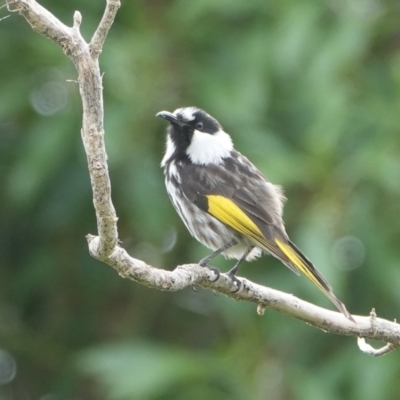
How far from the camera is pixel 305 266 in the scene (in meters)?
4.81

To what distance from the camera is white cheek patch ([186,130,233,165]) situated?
5.65 meters

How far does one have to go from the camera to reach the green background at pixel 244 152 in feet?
21.5

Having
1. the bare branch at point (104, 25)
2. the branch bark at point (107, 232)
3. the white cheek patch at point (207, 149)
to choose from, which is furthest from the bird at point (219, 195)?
the bare branch at point (104, 25)

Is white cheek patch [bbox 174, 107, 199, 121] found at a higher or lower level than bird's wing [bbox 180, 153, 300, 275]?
higher

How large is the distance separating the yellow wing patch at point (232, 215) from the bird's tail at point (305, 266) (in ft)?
0.52

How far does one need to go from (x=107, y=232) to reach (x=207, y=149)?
6.53 feet

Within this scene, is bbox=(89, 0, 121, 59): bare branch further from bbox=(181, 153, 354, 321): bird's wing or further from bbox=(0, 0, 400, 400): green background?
bbox=(0, 0, 400, 400): green background

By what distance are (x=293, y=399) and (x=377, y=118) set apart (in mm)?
1796

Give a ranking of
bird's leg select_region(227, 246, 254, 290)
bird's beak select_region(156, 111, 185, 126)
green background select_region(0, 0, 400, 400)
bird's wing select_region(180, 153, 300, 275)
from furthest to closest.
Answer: green background select_region(0, 0, 400, 400) < bird's beak select_region(156, 111, 185, 126) < bird's wing select_region(180, 153, 300, 275) < bird's leg select_region(227, 246, 254, 290)

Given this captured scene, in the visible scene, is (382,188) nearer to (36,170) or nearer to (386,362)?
(386,362)

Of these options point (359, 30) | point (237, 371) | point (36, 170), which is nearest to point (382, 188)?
point (359, 30)

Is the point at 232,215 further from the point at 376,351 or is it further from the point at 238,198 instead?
the point at 376,351

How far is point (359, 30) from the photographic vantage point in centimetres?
673

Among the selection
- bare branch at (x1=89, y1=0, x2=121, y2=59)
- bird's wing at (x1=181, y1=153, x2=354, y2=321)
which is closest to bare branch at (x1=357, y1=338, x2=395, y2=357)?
bird's wing at (x1=181, y1=153, x2=354, y2=321)
